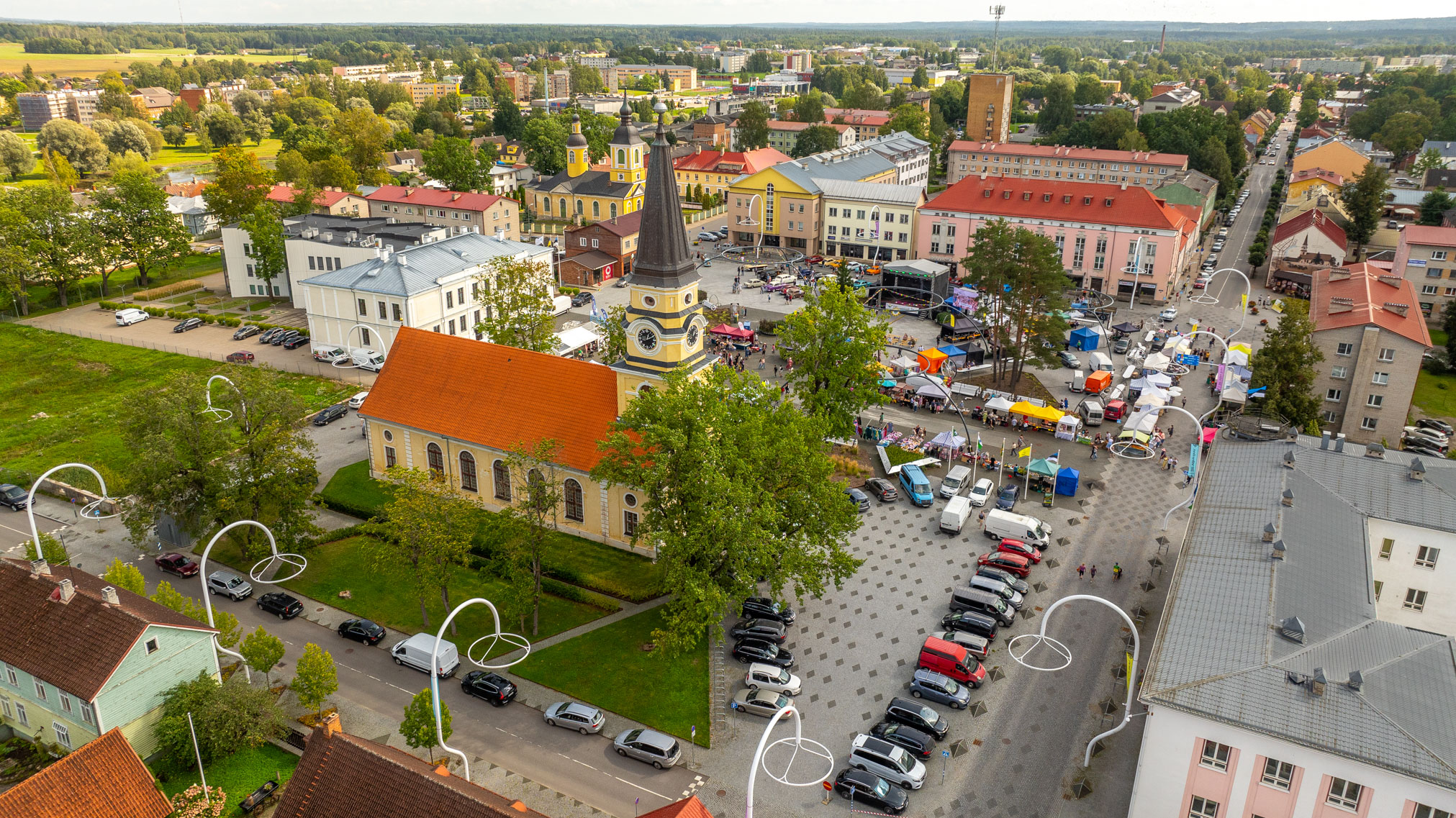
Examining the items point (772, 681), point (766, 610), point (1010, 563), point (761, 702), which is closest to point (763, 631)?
point (766, 610)

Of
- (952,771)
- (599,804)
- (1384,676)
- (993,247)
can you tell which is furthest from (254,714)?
(993,247)

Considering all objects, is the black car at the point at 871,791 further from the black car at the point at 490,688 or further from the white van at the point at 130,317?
the white van at the point at 130,317

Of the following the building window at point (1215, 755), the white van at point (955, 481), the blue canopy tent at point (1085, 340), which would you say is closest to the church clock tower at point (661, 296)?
the white van at point (955, 481)

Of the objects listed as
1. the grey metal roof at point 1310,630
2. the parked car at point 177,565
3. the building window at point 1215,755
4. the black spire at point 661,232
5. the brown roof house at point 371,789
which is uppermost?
the black spire at point 661,232

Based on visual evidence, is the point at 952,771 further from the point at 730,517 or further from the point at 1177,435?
the point at 1177,435

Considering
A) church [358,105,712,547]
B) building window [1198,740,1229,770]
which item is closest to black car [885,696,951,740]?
building window [1198,740,1229,770]

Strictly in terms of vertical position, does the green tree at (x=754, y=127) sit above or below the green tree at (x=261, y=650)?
above
